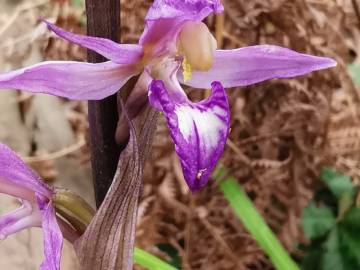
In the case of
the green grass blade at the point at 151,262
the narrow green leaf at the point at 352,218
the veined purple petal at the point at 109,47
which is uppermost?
the veined purple petal at the point at 109,47

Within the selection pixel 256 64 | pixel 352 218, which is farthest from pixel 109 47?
pixel 352 218

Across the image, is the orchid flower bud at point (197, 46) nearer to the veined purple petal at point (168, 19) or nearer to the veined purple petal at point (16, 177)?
→ the veined purple petal at point (168, 19)

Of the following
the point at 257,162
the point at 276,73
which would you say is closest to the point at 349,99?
the point at 257,162

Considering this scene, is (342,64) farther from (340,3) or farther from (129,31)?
(129,31)

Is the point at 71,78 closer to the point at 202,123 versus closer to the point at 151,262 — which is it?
the point at 202,123

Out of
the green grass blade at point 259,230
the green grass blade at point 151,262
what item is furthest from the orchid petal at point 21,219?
the green grass blade at point 259,230
